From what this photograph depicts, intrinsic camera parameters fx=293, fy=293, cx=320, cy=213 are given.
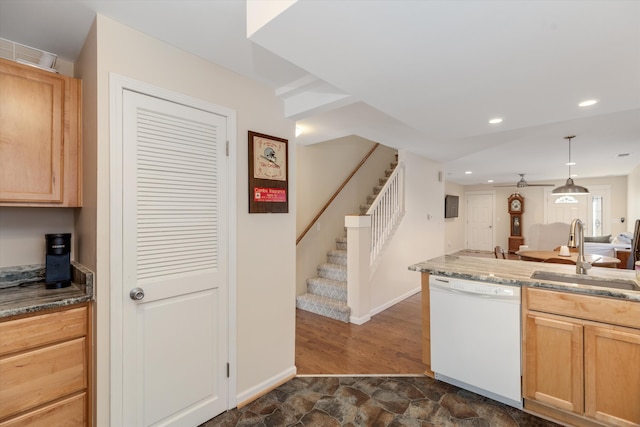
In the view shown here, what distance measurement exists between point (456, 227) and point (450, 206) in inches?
49.5

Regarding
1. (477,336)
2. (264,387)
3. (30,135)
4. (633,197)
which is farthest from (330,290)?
(633,197)

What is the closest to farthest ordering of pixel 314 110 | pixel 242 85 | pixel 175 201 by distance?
pixel 175 201 < pixel 242 85 < pixel 314 110

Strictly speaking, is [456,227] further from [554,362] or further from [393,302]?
[554,362]

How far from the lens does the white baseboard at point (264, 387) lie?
207cm

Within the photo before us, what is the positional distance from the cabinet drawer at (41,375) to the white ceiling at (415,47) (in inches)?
65.8

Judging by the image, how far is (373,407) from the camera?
6.79ft

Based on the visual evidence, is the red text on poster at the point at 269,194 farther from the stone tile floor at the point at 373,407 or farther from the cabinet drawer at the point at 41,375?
the stone tile floor at the point at 373,407

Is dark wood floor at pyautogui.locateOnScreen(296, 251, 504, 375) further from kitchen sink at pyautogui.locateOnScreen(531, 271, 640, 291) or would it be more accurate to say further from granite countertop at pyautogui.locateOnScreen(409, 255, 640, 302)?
kitchen sink at pyautogui.locateOnScreen(531, 271, 640, 291)

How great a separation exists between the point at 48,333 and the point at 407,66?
2.21m

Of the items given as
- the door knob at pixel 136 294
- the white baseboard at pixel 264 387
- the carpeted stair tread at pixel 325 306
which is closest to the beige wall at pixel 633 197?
the carpeted stair tread at pixel 325 306

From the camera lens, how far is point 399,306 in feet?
14.0

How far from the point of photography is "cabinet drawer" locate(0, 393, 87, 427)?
1358 mm

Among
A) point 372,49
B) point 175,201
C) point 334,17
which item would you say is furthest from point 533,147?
point 175,201

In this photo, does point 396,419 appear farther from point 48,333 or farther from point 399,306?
point 399,306
